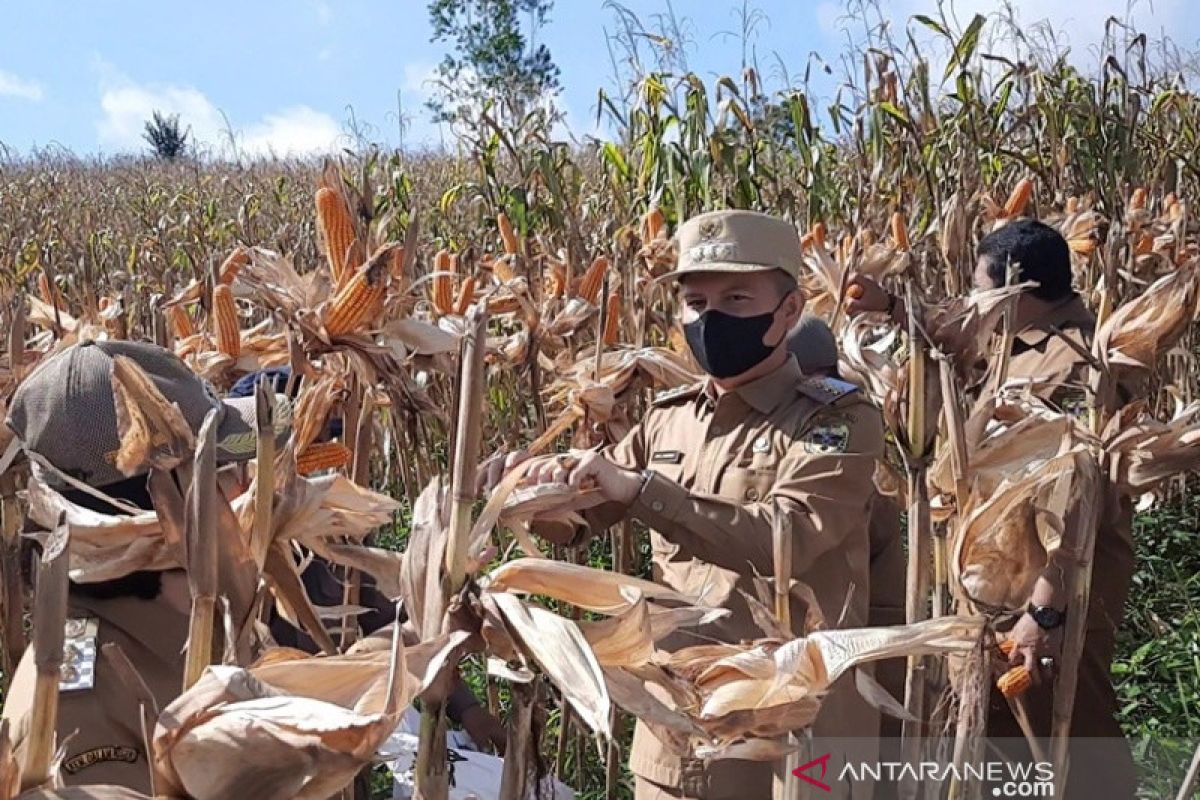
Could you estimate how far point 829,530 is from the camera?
6.65 ft

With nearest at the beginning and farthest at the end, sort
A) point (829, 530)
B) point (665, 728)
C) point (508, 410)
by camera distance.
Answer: point (665, 728) < point (829, 530) < point (508, 410)

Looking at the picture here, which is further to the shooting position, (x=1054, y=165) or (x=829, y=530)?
(x=1054, y=165)

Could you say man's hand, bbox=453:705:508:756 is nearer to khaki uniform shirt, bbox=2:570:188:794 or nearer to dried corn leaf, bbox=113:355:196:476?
khaki uniform shirt, bbox=2:570:188:794

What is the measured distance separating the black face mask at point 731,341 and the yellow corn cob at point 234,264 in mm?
840

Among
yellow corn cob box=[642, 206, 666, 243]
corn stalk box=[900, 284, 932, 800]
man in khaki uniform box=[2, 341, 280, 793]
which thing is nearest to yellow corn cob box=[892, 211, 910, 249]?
yellow corn cob box=[642, 206, 666, 243]

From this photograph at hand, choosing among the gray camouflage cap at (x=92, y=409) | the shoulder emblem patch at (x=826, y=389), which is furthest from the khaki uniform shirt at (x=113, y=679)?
the shoulder emblem patch at (x=826, y=389)

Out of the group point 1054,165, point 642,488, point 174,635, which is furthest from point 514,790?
point 1054,165

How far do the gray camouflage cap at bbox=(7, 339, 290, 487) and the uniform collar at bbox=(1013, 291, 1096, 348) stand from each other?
89.5 inches

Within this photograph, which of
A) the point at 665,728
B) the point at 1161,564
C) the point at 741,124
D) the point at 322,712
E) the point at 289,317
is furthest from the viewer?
the point at 741,124

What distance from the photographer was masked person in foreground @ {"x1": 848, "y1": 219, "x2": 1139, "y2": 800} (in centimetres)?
247

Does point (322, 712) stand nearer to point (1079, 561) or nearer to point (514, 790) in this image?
point (514, 790)

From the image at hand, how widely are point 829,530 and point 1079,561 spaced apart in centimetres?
83

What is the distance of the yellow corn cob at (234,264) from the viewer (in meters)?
2.15

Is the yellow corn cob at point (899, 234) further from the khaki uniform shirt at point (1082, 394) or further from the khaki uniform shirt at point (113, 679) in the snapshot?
the khaki uniform shirt at point (113, 679)
